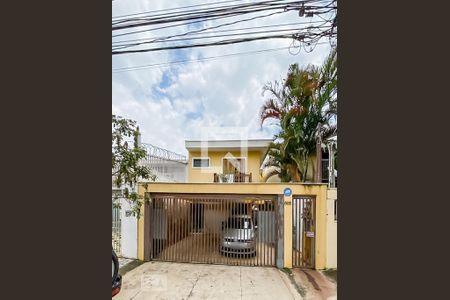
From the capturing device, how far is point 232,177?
655 centimetres

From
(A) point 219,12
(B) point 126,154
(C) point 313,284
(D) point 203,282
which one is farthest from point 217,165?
(A) point 219,12

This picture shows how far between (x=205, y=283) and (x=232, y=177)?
3.57m

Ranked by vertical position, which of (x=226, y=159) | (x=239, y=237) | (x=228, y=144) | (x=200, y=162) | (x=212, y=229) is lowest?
(x=239, y=237)

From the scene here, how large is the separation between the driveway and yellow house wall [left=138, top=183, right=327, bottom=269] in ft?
1.89

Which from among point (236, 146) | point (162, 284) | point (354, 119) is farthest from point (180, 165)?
point (354, 119)

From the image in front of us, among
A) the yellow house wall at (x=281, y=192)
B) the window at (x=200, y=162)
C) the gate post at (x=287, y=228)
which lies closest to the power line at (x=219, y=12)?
the yellow house wall at (x=281, y=192)

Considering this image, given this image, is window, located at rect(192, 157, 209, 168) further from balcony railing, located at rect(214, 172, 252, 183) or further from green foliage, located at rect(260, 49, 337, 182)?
green foliage, located at rect(260, 49, 337, 182)

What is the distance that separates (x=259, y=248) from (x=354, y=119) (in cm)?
377

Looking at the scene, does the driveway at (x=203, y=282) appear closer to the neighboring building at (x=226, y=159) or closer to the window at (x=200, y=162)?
the neighboring building at (x=226, y=159)

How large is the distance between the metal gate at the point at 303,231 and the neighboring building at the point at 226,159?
2893 millimetres

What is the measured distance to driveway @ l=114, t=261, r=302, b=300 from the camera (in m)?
2.89

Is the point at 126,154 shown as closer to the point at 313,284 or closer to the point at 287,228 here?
the point at 287,228

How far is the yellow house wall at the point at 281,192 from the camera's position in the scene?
380cm

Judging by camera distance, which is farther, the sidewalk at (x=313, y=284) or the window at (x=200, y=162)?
the window at (x=200, y=162)
